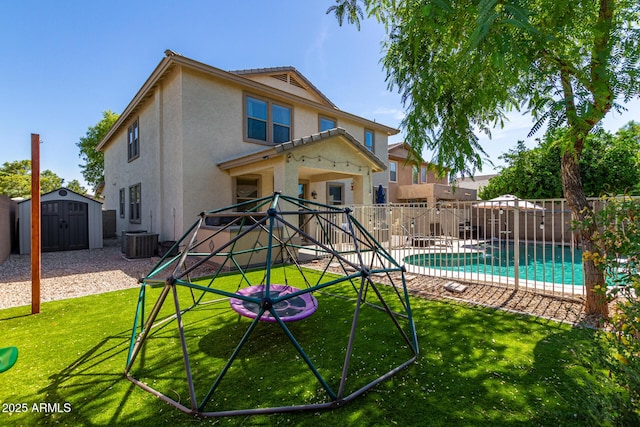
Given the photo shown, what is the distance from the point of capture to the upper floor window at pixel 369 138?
17.7m

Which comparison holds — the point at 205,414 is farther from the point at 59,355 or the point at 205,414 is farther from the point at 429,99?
the point at 429,99

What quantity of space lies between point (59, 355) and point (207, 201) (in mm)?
8164

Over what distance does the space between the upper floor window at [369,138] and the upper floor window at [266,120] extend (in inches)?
229

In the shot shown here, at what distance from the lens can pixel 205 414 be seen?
2590mm

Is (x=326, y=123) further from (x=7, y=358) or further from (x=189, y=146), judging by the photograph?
(x=7, y=358)

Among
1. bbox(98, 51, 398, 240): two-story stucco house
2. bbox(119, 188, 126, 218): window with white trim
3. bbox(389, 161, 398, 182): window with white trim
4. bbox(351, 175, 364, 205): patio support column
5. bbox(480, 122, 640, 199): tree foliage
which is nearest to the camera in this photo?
bbox(98, 51, 398, 240): two-story stucco house

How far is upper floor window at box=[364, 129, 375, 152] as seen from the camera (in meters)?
17.7

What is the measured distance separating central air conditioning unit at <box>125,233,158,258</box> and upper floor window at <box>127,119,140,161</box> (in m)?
5.82

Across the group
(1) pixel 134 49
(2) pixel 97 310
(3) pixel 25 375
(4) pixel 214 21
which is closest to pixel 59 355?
(3) pixel 25 375

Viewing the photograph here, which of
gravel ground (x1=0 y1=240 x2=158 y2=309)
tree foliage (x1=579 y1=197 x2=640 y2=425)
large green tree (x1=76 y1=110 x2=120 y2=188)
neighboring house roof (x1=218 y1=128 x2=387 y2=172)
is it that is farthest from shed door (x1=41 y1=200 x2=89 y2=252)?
large green tree (x1=76 y1=110 x2=120 y2=188)

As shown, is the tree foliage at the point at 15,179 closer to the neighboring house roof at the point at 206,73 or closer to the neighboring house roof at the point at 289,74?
the neighboring house roof at the point at 206,73

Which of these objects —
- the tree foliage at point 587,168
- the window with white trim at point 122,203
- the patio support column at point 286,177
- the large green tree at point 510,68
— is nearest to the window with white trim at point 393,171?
the tree foliage at point 587,168

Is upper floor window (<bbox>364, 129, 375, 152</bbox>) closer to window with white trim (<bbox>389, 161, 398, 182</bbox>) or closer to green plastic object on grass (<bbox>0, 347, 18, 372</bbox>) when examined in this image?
window with white trim (<bbox>389, 161, 398, 182</bbox>)

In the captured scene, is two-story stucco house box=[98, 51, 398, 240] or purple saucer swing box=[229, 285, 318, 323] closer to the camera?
purple saucer swing box=[229, 285, 318, 323]
